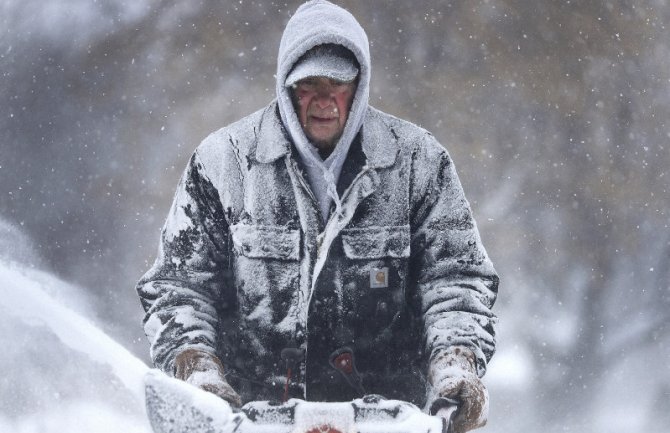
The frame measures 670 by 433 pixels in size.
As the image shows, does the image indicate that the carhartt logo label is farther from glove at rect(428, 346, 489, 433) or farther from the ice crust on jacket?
glove at rect(428, 346, 489, 433)

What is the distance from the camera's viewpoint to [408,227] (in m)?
2.98

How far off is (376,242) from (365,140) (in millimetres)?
320

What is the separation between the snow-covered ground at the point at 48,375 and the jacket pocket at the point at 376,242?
6.96 meters

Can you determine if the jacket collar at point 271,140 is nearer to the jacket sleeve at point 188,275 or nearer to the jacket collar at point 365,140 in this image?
the jacket collar at point 365,140

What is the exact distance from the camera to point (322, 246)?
2.90m

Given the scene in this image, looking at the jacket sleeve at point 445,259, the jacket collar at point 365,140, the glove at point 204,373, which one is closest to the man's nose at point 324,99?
the jacket collar at point 365,140

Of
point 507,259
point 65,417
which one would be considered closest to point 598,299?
point 507,259

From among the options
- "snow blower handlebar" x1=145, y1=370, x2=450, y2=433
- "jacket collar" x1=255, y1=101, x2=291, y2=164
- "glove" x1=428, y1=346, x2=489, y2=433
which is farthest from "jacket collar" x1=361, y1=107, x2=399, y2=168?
"snow blower handlebar" x1=145, y1=370, x2=450, y2=433

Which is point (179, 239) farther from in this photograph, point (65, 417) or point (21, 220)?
point (21, 220)

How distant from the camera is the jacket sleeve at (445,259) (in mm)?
2861

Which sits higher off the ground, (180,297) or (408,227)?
(408,227)

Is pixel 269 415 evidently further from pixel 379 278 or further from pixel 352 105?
pixel 352 105

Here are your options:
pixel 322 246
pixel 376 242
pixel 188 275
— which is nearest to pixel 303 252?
pixel 322 246

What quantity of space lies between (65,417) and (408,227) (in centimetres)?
829
